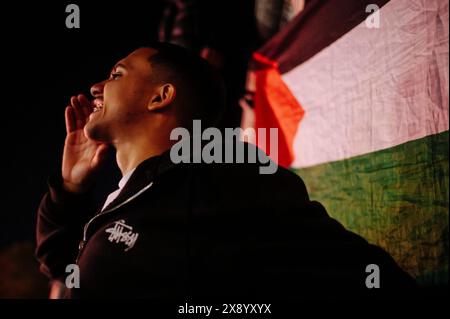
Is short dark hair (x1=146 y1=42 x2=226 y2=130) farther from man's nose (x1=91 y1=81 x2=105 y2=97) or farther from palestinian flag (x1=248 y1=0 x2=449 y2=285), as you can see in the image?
palestinian flag (x1=248 y1=0 x2=449 y2=285)

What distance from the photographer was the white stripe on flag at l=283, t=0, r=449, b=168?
1006 millimetres

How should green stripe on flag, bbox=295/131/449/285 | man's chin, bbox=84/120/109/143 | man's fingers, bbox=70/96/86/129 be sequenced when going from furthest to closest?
man's fingers, bbox=70/96/86/129 → man's chin, bbox=84/120/109/143 → green stripe on flag, bbox=295/131/449/285

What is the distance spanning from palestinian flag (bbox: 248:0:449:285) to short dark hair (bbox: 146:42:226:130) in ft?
1.65

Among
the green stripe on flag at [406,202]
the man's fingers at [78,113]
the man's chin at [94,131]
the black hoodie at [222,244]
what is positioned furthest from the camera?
the man's fingers at [78,113]

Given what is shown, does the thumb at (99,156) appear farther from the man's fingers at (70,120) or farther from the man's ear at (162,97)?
the man's ear at (162,97)

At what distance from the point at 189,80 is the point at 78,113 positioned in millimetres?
386

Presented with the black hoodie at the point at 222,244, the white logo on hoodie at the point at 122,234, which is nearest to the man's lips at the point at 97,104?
the black hoodie at the point at 222,244

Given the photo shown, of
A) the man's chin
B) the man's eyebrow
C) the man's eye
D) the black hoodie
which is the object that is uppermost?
the man's eyebrow

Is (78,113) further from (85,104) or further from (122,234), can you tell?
(122,234)

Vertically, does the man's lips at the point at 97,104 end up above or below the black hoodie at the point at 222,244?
above

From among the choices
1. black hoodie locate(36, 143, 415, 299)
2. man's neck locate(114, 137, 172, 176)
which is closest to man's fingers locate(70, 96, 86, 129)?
man's neck locate(114, 137, 172, 176)

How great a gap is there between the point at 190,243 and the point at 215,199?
129 mm

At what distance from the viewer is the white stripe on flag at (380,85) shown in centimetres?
101

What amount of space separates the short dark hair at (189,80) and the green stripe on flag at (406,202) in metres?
0.54
